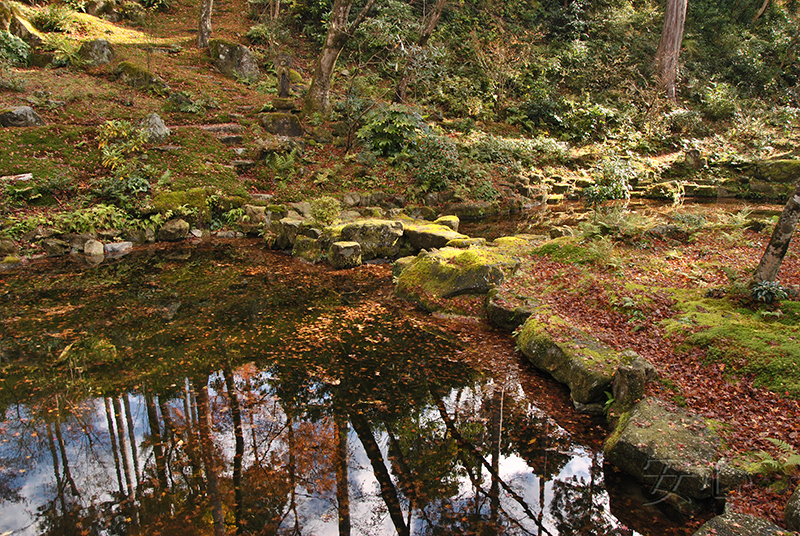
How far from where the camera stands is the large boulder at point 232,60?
1883 centimetres

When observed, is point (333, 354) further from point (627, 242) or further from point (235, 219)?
point (235, 219)

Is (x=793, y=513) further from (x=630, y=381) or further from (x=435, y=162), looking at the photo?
(x=435, y=162)

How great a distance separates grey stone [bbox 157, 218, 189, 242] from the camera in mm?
11656

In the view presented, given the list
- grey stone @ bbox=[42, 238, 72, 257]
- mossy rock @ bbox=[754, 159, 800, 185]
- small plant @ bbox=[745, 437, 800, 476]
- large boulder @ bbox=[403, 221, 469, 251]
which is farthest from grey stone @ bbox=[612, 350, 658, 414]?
mossy rock @ bbox=[754, 159, 800, 185]

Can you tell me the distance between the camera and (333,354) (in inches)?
242

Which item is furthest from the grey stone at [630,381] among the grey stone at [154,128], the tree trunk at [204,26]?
the tree trunk at [204,26]

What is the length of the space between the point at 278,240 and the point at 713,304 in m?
9.15

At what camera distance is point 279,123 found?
1574cm

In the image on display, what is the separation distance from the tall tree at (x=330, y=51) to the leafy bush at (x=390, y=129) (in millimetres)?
2087

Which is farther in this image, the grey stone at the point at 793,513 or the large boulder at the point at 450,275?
the large boulder at the point at 450,275

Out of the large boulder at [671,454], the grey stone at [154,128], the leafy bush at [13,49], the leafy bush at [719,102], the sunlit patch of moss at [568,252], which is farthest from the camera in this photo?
the leafy bush at [719,102]

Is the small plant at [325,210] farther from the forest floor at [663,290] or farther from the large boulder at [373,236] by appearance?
the forest floor at [663,290]

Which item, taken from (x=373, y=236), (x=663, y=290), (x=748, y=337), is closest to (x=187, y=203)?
(x=373, y=236)

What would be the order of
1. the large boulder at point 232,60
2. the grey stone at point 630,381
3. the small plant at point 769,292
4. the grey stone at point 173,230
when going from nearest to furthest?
the grey stone at point 630,381 → the small plant at point 769,292 → the grey stone at point 173,230 → the large boulder at point 232,60
